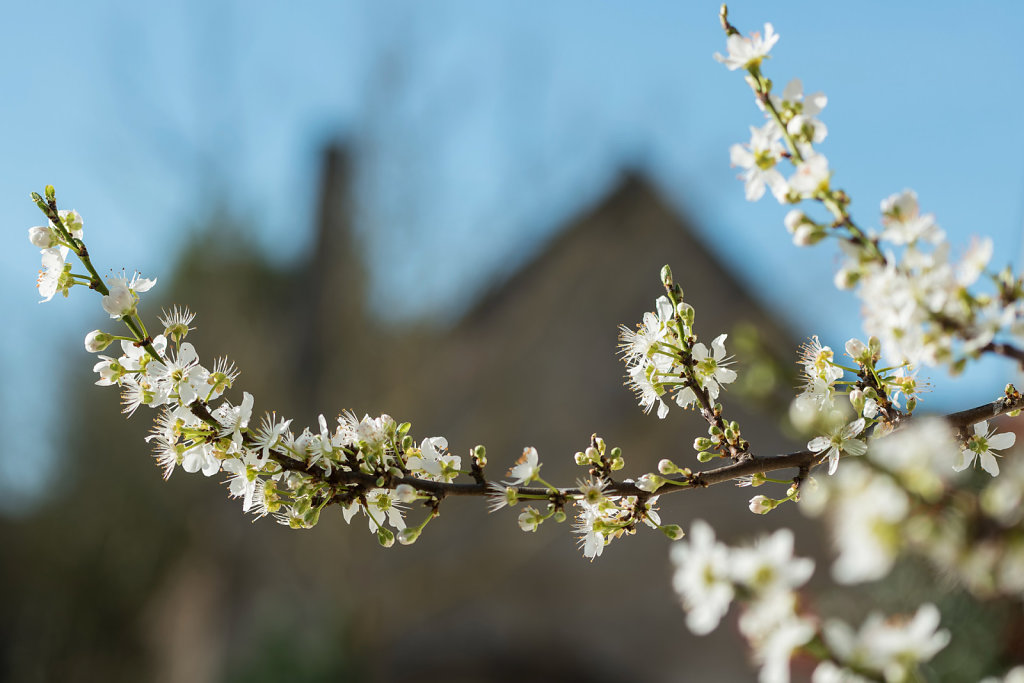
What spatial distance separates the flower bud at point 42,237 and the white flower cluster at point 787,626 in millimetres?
619

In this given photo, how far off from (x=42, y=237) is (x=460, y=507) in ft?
14.0

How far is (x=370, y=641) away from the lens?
4047 millimetres

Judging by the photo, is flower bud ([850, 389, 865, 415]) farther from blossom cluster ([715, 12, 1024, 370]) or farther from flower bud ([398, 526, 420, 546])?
flower bud ([398, 526, 420, 546])

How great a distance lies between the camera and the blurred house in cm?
417

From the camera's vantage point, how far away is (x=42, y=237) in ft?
2.31

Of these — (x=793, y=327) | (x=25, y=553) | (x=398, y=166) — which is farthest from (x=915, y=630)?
(x=25, y=553)

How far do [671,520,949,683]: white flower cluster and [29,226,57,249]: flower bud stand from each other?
0.62 meters

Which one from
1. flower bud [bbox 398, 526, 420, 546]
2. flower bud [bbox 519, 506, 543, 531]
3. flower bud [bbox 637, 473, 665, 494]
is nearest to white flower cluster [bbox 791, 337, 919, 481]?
flower bud [bbox 637, 473, 665, 494]

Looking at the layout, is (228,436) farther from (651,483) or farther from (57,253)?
(651,483)

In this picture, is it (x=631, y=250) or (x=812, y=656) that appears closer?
(x=812, y=656)

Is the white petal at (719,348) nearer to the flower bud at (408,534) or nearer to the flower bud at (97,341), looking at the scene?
the flower bud at (408,534)

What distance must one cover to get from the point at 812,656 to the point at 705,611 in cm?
6

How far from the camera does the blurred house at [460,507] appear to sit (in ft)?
13.7

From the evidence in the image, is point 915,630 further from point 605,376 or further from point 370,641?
point 605,376
